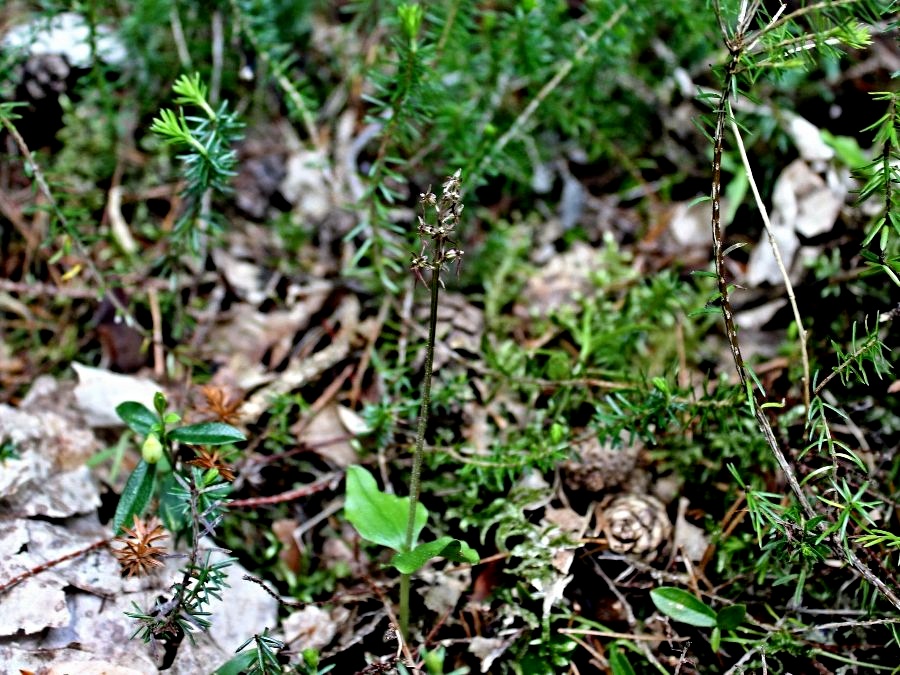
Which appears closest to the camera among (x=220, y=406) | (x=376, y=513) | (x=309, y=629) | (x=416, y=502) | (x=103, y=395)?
(x=416, y=502)

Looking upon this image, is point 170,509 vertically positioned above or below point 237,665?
above

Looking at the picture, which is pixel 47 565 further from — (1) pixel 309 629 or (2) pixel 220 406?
(1) pixel 309 629

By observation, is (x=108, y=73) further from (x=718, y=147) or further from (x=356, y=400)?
(x=718, y=147)

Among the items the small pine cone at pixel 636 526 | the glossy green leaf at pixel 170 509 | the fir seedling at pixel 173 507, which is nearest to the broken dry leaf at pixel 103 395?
the fir seedling at pixel 173 507

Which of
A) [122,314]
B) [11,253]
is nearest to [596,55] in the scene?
[122,314]

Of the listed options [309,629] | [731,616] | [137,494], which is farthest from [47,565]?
[731,616]

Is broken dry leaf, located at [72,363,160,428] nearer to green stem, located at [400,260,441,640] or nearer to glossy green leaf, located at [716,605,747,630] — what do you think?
green stem, located at [400,260,441,640]
